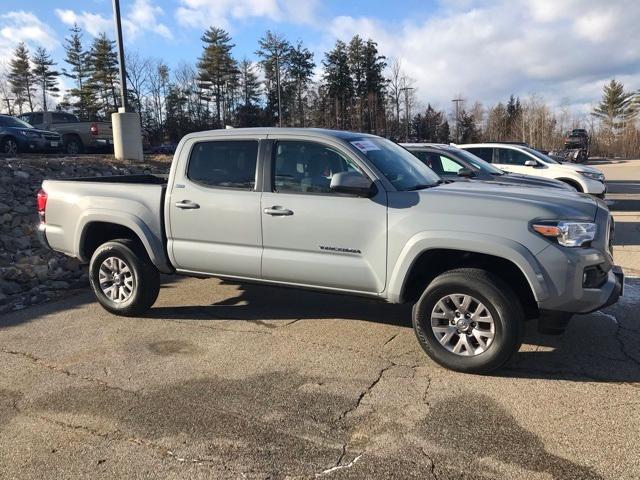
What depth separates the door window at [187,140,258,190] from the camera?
16.9 feet

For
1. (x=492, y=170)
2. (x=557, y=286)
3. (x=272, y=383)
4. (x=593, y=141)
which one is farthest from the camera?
(x=593, y=141)

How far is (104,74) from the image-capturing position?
6031 cm

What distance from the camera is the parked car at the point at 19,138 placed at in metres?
16.5

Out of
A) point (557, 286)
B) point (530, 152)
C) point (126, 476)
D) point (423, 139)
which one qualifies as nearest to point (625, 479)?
point (557, 286)

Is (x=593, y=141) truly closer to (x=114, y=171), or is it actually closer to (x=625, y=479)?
(x=114, y=171)

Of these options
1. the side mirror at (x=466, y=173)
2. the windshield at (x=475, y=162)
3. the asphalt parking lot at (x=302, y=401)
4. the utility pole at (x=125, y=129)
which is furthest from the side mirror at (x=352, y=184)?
the utility pole at (x=125, y=129)

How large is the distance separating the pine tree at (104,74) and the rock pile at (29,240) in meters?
50.7

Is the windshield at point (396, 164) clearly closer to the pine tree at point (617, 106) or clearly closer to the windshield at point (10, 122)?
the windshield at point (10, 122)

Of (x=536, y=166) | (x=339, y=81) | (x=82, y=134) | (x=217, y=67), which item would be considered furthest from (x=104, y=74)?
(x=536, y=166)

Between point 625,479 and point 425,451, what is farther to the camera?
point 425,451

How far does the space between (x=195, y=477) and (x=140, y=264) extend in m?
3.13

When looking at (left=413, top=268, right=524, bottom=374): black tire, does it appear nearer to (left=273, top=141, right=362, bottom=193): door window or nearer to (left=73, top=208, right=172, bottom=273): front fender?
(left=273, top=141, right=362, bottom=193): door window

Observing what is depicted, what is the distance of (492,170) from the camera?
976cm

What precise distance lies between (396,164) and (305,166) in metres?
0.84
